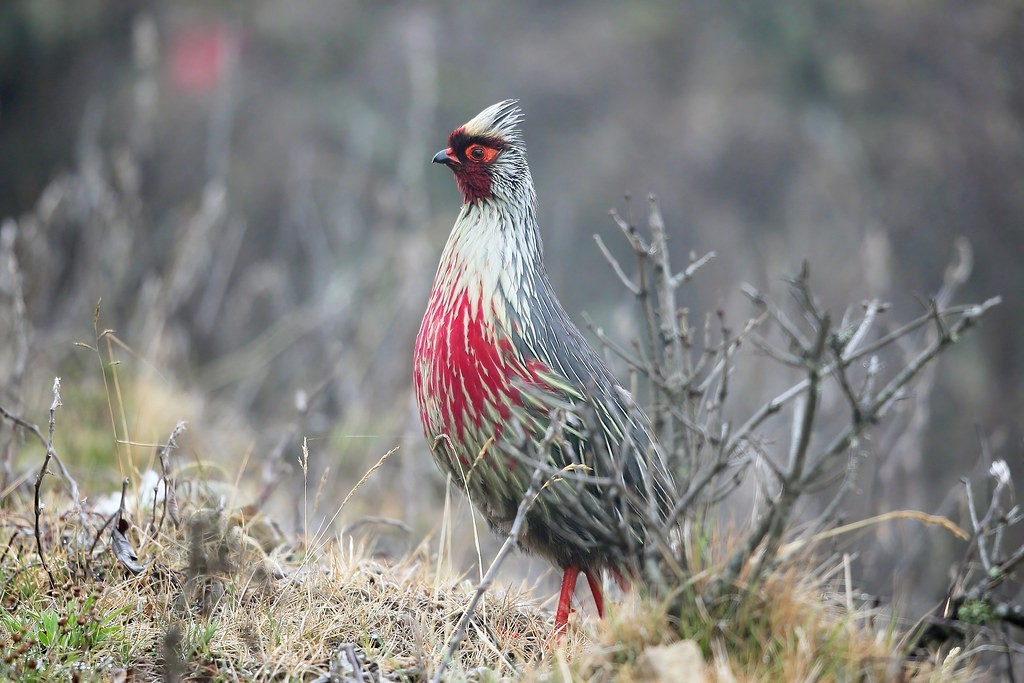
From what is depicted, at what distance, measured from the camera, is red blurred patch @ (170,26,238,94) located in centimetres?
870

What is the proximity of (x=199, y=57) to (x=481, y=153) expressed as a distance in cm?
639

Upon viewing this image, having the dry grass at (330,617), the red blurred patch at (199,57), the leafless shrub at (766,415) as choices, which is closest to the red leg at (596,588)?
the dry grass at (330,617)

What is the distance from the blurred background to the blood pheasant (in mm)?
3186

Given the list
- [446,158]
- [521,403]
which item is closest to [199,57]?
[446,158]

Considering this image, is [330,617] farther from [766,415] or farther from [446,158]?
[446,158]

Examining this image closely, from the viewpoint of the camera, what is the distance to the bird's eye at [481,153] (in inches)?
131

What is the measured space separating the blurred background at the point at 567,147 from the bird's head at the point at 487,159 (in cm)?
294

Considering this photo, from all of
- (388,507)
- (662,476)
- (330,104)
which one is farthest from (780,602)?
(330,104)

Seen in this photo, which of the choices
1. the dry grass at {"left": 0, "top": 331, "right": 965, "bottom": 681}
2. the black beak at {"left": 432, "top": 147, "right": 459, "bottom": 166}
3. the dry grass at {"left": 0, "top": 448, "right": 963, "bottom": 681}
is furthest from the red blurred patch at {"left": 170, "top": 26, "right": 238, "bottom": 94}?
the dry grass at {"left": 0, "top": 448, "right": 963, "bottom": 681}

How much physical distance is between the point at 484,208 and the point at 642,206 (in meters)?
5.14

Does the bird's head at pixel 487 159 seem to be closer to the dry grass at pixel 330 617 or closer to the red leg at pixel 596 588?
the dry grass at pixel 330 617

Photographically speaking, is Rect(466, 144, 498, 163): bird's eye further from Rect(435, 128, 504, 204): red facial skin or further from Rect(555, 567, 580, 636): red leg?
Rect(555, 567, 580, 636): red leg

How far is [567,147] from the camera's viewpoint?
9.05 m

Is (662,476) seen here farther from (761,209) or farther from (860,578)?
(761,209)
